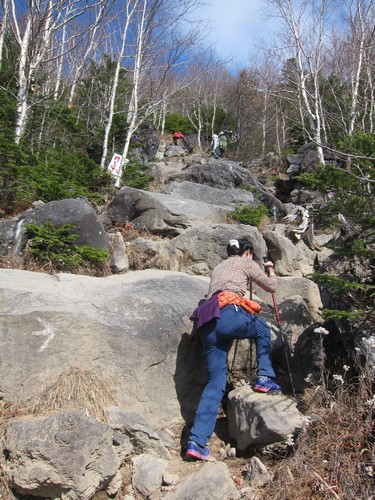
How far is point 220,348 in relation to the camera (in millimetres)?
4387

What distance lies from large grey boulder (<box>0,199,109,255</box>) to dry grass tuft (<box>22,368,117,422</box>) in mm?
3149

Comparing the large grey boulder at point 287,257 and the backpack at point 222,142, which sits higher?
the backpack at point 222,142

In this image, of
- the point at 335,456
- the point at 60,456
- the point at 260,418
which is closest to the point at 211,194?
the point at 260,418

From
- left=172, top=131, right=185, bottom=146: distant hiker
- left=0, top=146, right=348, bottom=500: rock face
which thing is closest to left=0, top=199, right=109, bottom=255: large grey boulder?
left=0, top=146, right=348, bottom=500: rock face

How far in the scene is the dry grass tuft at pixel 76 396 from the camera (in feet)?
12.4

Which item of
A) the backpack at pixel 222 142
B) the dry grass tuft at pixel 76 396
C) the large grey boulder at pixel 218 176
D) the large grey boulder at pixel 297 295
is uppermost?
the backpack at pixel 222 142

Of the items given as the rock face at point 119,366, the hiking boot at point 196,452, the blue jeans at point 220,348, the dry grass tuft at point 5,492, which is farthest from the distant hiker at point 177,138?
the dry grass tuft at point 5,492

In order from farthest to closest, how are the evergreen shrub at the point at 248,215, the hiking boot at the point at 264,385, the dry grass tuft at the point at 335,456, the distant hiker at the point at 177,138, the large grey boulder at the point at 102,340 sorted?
the distant hiker at the point at 177,138, the evergreen shrub at the point at 248,215, the hiking boot at the point at 264,385, the large grey boulder at the point at 102,340, the dry grass tuft at the point at 335,456

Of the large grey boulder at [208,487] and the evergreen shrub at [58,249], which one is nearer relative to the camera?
the large grey boulder at [208,487]

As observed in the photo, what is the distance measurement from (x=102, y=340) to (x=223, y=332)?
1.24m

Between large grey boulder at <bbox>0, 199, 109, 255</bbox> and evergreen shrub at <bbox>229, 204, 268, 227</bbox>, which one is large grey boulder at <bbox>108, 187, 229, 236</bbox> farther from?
large grey boulder at <bbox>0, 199, 109, 255</bbox>

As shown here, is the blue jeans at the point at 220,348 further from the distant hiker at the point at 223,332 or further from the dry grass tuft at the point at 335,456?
the dry grass tuft at the point at 335,456

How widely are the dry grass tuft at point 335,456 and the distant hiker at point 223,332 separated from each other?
771mm

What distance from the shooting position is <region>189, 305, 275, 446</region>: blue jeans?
13.3 feet
